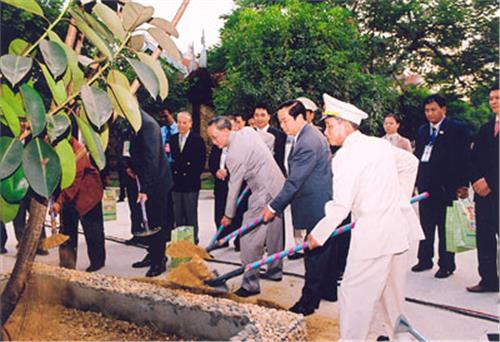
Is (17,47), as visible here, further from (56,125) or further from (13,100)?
(56,125)

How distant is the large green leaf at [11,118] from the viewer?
1.58 m

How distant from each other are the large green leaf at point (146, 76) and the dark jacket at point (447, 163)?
3.48m

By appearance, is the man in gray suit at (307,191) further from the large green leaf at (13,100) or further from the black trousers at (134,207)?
the black trousers at (134,207)

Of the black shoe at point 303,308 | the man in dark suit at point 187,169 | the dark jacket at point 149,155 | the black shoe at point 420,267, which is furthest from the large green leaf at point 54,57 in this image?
the man in dark suit at point 187,169

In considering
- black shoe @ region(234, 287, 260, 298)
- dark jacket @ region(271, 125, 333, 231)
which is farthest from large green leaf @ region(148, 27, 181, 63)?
black shoe @ region(234, 287, 260, 298)

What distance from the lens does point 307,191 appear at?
3.69 metres

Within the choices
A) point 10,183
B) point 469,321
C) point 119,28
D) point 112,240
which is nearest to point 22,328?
point 10,183

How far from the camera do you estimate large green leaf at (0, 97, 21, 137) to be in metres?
1.58

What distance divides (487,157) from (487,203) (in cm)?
37

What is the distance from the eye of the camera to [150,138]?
4461 millimetres

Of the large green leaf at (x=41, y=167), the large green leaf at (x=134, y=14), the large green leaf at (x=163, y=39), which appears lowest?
the large green leaf at (x=41, y=167)

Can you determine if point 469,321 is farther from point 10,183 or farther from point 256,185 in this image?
point 10,183

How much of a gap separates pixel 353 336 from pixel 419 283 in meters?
1.90

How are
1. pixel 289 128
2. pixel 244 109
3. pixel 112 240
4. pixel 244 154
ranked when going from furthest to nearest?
pixel 244 109, pixel 112 240, pixel 244 154, pixel 289 128
